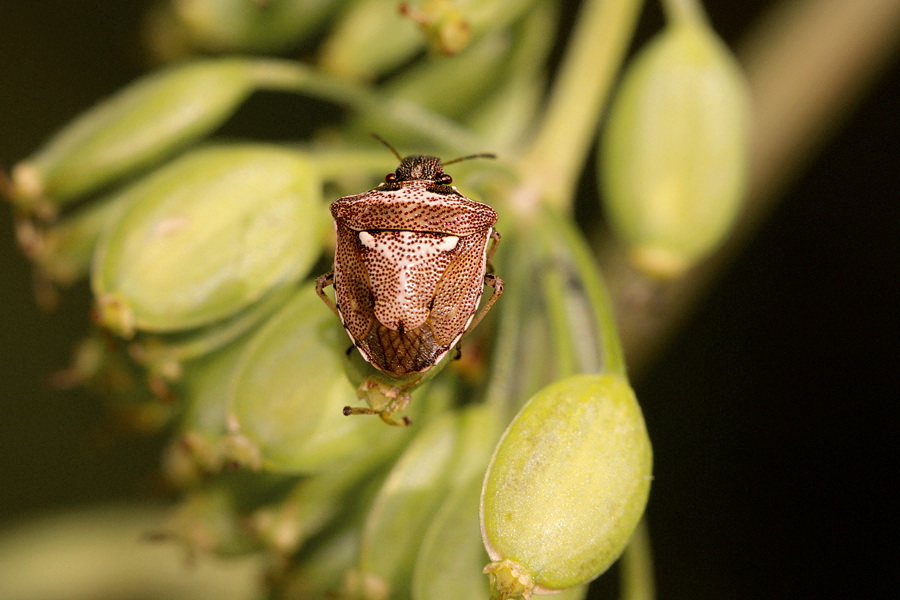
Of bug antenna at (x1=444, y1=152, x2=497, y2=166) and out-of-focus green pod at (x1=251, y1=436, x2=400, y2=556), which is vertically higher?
bug antenna at (x1=444, y1=152, x2=497, y2=166)

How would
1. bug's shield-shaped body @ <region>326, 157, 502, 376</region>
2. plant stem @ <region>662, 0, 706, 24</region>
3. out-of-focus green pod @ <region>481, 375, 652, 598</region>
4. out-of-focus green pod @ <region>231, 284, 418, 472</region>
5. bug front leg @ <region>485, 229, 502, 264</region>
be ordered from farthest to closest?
plant stem @ <region>662, 0, 706, 24</region> < bug front leg @ <region>485, 229, 502, 264</region> < out-of-focus green pod @ <region>231, 284, 418, 472</region> < bug's shield-shaped body @ <region>326, 157, 502, 376</region> < out-of-focus green pod @ <region>481, 375, 652, 598</region>

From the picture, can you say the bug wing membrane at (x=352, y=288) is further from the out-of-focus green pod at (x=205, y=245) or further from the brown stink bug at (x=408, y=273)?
the out-of-focus green pod at (x=205, y=245)

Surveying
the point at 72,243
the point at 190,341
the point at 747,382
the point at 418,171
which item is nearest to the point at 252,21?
the point at 72,243

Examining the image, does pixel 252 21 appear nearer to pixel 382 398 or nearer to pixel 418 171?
pixel 418 171

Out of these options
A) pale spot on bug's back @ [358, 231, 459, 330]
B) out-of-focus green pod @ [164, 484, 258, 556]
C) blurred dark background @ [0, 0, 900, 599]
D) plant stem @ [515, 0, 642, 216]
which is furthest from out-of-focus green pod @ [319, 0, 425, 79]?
blurred dark background @ [0, 0, 900, 599]

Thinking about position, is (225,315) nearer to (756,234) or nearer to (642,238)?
(642,238)

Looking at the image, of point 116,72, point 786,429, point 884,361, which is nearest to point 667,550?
point 786,429

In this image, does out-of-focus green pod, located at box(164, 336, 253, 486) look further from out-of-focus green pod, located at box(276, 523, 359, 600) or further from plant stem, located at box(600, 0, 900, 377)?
plant stem, located at box(600, 0, 900, 377)
